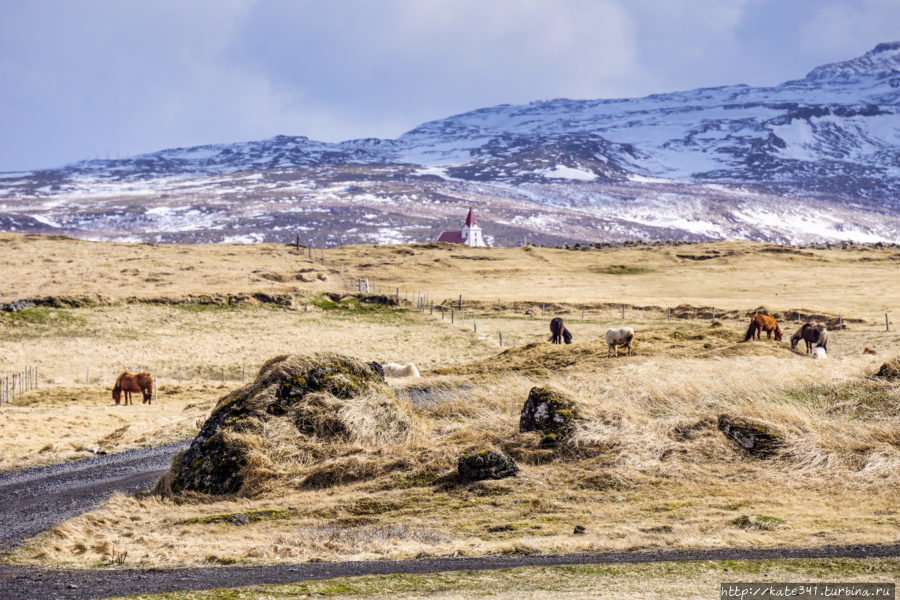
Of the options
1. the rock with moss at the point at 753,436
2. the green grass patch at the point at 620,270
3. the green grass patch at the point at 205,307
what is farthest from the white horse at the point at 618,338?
the green grass patch at the point at 620,270

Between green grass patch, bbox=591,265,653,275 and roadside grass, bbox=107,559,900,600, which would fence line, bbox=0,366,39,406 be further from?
green grass patch, bbox=591,265,653,275

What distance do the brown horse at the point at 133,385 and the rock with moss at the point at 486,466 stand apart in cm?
2477

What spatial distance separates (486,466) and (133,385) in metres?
25.7

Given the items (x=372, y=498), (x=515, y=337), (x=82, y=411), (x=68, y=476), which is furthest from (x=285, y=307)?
(x=372, y=498)

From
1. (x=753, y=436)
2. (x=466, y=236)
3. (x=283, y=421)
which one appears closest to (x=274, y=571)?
(x=283, y=421)

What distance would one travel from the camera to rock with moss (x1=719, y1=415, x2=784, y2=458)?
53.0 ft

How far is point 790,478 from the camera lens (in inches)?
596

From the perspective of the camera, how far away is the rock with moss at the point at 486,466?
16031 millimetres

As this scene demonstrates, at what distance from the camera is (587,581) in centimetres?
1047

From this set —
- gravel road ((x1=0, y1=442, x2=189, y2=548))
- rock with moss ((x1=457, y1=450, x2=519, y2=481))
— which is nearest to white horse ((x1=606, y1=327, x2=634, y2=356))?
rock with moss ((x1=457, y1=450, x2=519, y2=481))

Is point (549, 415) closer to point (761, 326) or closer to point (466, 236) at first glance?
point (761, 326)

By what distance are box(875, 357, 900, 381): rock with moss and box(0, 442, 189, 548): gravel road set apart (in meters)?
16.9

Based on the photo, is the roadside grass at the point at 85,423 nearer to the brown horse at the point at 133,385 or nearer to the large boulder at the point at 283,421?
the brown horse at the point at 133,385

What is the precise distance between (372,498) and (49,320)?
166ft
